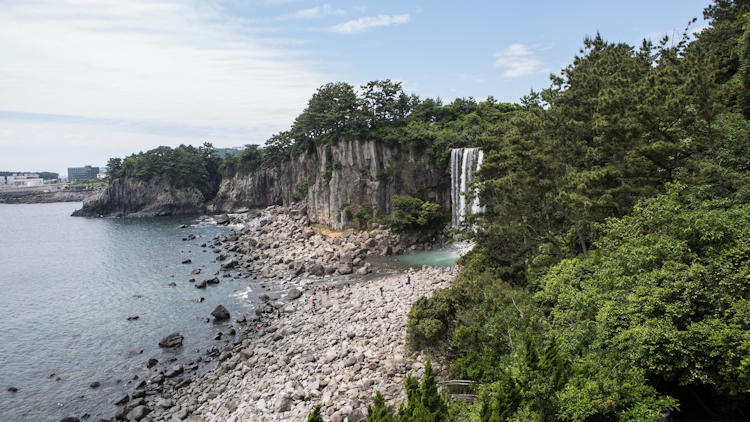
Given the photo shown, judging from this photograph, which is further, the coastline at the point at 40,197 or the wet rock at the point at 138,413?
the coastline at the point at 40,197

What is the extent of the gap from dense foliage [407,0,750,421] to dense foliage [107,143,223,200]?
295ft

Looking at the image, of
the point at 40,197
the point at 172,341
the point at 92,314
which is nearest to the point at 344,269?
the point at 172,341

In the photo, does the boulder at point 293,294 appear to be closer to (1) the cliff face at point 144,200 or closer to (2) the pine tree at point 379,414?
(2) the pine tree at point 379,414

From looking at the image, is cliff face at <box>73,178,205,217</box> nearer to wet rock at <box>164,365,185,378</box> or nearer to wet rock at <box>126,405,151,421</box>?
wet rock at <box>164,365,185,378</box>

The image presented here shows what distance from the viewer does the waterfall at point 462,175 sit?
145 ft

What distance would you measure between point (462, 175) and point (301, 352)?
1159 inches

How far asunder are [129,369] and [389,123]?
4597 cm

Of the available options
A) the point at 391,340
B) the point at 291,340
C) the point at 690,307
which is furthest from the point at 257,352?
the point at 690,307

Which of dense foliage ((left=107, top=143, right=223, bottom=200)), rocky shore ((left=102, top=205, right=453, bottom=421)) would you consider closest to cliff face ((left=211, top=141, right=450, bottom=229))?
rocky shore ((left=102, top=205, right=453, bottom=421))

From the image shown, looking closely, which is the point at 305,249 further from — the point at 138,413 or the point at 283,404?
the point at 283,404

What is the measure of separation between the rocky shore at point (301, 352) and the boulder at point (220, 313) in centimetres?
8

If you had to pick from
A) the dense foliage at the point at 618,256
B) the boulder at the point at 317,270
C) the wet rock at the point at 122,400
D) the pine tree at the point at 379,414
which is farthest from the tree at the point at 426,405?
the boulder at the point at 317,270

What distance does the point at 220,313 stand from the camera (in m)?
32.6

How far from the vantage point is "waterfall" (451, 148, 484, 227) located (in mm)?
44250
